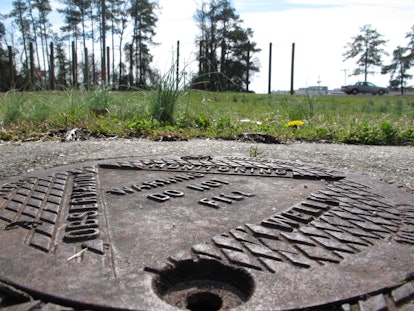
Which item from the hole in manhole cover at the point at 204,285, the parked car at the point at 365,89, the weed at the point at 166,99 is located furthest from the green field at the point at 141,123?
the parked car at the point at 365,89

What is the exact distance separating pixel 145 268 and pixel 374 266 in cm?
61

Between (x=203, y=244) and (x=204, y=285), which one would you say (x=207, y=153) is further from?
(x=204, y=285)

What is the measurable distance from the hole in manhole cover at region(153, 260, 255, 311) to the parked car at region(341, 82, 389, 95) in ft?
110

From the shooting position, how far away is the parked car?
1228 inches

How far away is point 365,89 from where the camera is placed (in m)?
32.1

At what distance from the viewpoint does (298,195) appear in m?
1.71

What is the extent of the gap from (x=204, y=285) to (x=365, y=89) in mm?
34145

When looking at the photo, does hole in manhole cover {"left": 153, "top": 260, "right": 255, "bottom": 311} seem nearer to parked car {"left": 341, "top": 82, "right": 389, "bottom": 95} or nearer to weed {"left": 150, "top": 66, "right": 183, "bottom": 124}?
weed {"left": 150, "top": 66, "right": 183, "bottom": 124}

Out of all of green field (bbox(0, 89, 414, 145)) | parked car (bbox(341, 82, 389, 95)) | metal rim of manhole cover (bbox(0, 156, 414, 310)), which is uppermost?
parked car (bbox(341, 82, 389, 95))

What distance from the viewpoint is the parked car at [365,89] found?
31203mm

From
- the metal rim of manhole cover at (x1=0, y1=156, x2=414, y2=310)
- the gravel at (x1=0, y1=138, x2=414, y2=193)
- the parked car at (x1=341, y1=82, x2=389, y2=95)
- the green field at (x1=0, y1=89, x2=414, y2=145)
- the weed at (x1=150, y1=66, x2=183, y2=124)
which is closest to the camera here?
the metal rim of manhole cover at (x1=0, y1=156, x2=414, y2=310)

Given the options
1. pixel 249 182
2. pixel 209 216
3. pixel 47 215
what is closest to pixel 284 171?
pixel 249 182

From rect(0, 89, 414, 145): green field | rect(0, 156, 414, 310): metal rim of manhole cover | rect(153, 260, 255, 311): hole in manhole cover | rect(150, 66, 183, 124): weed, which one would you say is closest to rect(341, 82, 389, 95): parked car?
rect(0, 89, 414, 145): green field

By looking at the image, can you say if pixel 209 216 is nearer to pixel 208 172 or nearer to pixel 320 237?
pixel 320 237
